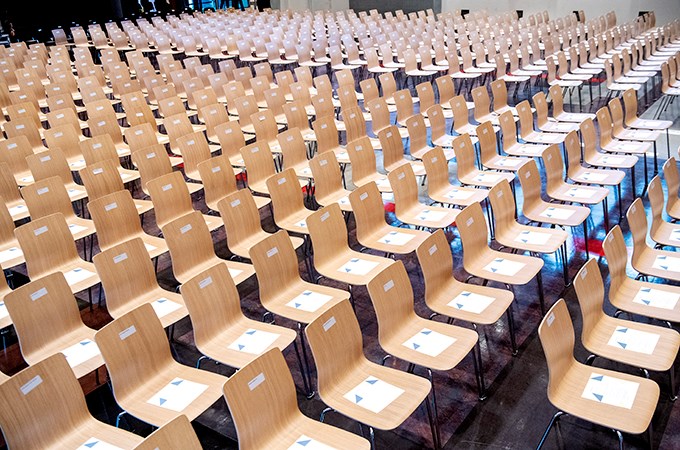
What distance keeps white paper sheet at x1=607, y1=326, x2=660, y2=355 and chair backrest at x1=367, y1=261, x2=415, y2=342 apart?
48.9 inches

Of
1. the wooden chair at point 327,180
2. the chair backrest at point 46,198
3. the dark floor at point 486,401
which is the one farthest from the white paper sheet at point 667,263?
the chair backrest at point 46,198

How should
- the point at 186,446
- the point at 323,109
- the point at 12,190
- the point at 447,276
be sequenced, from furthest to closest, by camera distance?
the point at 323,109 → the point at 12,190 → the point at 447,276 → the point at 186,446

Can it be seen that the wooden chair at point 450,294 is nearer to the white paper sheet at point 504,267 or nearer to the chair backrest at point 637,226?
the white paper sheet at point 504,267

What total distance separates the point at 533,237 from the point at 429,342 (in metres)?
1.74

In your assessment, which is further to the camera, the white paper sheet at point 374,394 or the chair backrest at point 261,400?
the white paper sheet at point 374,394

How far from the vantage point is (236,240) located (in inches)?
211

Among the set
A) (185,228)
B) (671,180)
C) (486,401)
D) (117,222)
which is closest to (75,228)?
(117,222)

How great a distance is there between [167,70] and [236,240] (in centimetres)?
620

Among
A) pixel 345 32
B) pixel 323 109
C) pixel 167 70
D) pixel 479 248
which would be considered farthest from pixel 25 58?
pixel 479 248

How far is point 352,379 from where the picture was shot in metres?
3.74

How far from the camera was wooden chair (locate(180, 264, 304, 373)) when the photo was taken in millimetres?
3984

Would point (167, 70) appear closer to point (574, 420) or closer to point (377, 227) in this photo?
point (377, 227)

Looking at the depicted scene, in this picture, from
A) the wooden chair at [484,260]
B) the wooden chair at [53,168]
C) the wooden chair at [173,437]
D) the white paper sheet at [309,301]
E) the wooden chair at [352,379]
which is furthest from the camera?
the wooden chair at [53,168]

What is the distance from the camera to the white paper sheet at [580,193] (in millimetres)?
6080
